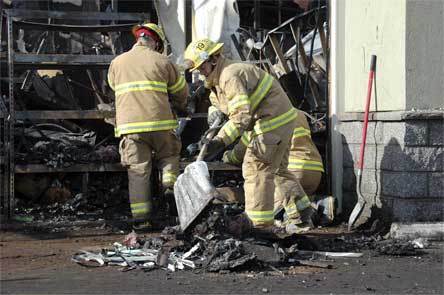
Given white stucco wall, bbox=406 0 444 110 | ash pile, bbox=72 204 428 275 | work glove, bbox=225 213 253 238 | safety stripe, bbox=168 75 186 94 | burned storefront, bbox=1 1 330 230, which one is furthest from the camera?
burned storefront, bbox=1 1 330 230

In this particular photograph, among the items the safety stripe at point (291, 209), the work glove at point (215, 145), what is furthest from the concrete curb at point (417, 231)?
the work glove at point (215, 145)

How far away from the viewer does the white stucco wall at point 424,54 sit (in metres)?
6.86

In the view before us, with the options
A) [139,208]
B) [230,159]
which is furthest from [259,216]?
[139,208]

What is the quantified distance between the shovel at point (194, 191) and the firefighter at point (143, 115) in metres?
1.04

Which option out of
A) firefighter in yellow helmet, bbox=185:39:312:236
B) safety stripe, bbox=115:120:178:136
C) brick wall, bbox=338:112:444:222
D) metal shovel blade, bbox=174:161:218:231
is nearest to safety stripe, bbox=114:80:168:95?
safety stripe, bbox=115:120:178:136

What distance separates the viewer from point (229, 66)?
629cm

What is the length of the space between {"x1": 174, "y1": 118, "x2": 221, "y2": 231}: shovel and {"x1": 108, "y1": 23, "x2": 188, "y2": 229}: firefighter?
1.04 m

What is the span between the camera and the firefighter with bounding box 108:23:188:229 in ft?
23.1

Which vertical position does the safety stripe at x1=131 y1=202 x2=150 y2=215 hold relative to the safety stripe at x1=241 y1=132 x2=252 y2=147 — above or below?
below

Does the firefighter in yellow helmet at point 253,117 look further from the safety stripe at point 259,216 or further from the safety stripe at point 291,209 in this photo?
the safety stripe at point 291,209

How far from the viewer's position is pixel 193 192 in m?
5.91

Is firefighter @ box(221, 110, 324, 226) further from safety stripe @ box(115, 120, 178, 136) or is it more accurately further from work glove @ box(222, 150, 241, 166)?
safety stripe @ box(115, 120, 178, 136)

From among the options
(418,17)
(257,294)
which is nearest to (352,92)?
(418,17)

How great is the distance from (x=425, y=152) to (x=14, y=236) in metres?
4.07
